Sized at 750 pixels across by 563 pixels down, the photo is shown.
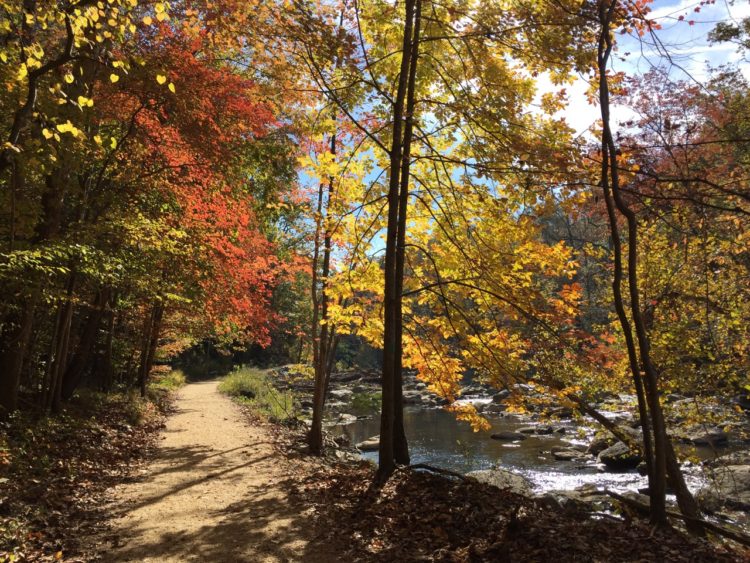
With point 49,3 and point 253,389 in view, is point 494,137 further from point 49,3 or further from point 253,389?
point 253,389

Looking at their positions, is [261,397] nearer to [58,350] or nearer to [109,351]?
[109,351]

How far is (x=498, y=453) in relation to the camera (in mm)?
15836

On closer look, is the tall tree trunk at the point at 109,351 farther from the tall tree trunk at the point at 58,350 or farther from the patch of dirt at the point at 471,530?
the patch of dirt at the point at 471,530

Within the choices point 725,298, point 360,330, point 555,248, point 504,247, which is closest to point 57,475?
point 360,330

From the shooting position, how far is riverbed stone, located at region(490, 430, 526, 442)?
1800 cm

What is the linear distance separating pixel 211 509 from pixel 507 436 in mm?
14322

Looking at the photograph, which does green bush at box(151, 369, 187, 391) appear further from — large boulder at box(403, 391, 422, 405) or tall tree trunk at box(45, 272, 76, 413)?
tall tree trunk at box(45, 272, 76, 413)

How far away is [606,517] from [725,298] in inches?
188

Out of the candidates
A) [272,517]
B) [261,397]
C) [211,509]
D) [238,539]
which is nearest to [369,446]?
[261,397]

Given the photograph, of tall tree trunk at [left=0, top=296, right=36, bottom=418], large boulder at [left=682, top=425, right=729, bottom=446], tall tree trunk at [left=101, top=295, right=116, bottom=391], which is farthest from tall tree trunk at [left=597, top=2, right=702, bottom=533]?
large boulder at [left=682, top=425, right=729, bottom=446]

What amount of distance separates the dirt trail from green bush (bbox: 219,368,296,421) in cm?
549

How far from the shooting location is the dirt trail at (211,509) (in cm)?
487

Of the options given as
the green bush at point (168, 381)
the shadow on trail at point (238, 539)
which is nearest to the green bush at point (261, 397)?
the green bush at point (168, 381)

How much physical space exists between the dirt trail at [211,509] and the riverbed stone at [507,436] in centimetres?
Result: 1040
